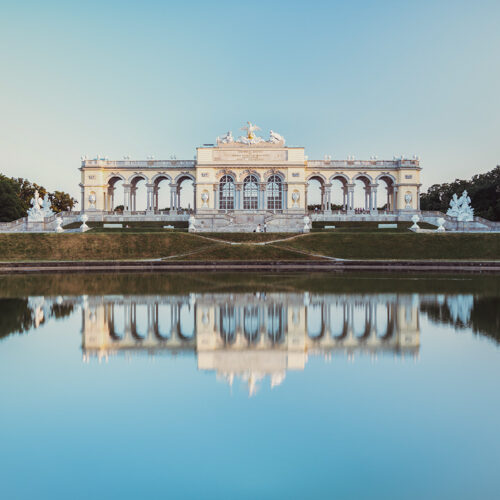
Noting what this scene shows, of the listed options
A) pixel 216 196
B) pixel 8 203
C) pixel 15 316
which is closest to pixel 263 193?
pixel 216 196

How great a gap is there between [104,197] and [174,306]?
174 feet

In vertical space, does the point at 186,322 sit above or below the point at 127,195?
below

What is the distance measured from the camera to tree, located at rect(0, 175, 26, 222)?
6253cm

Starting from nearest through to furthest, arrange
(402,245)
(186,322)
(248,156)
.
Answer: (186,322) < (402,245) < (248,156)

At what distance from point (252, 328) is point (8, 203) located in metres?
59.4

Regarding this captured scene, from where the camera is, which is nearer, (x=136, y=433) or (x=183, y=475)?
(x=183, y=475)

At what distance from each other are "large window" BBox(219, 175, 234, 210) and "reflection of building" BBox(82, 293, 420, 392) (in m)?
48.1

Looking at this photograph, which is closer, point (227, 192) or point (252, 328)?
point (252, 328)

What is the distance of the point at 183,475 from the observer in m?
5.48

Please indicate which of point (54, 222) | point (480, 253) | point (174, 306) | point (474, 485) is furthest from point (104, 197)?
point (474, 485)

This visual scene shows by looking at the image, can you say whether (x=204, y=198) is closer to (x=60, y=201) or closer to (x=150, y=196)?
(x=150, y=196)

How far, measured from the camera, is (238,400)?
757 centimetres

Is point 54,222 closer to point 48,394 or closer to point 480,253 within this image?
point 480,253

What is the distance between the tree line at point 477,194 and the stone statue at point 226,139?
33549 mm
